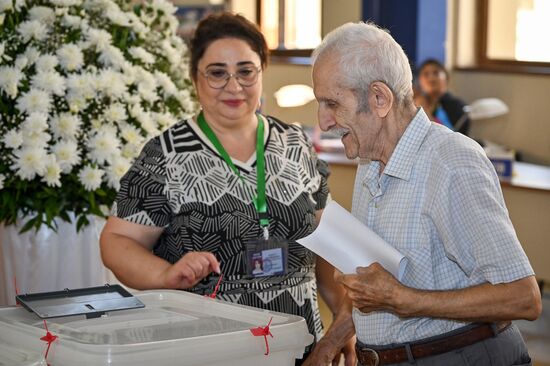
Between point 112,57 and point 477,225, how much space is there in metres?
1.76

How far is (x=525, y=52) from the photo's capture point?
29.1 ft

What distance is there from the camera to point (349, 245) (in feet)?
6.47

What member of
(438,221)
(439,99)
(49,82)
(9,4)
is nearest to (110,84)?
(49,82)

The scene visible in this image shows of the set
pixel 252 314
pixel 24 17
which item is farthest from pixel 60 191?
pixel 252 314

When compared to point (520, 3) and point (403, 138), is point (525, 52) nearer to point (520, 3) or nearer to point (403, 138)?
point (520, 3)

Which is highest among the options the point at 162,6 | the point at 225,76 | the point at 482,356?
the point at 162,6

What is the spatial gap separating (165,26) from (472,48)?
6093 mm

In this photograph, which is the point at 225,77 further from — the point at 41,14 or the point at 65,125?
the point at 41,14

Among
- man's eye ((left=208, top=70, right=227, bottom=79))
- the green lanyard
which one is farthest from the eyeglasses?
the green lanyard

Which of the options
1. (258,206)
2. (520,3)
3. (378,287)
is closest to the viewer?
(378,287)

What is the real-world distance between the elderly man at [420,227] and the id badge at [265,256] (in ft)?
1.82

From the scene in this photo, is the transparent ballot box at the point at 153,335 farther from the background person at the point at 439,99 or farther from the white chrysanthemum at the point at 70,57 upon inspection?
the background person at the point at 439,99

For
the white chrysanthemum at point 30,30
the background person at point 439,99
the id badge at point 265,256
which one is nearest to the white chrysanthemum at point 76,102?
the white chrysanthemum at point 30,30

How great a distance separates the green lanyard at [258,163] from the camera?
2.65m
